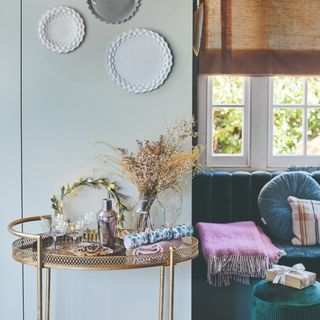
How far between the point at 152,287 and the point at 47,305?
0.50 metres

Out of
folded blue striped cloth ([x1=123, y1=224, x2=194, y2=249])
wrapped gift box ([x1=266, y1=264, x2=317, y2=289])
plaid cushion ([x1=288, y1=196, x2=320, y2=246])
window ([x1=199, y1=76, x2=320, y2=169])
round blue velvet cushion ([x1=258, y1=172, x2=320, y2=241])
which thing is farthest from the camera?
window ([x1=199, y1=76, x2=320, y2=169])

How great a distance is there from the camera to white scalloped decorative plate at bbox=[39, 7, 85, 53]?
249 centimetres

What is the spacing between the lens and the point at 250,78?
3992 millimetres

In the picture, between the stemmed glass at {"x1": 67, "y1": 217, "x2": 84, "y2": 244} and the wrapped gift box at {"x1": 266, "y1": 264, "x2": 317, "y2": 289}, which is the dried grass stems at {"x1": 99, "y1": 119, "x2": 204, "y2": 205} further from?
the wrapped gift box at {"x1": 266, "y1": 264, "x2": 317, "y2": 289}

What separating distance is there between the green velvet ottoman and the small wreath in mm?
Result: 811

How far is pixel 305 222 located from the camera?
3.40 meters

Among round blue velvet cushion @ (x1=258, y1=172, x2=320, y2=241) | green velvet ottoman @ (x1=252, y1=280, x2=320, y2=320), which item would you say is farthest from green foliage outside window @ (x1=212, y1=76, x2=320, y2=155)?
green velvet ottoman @ (x1=252, y1=280, x2=320, y2=320)

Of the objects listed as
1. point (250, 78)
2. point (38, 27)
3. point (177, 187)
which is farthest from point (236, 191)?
point (38, 27)

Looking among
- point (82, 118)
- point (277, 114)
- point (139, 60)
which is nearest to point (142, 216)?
point (82, 118)

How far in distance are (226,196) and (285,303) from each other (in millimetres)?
1220

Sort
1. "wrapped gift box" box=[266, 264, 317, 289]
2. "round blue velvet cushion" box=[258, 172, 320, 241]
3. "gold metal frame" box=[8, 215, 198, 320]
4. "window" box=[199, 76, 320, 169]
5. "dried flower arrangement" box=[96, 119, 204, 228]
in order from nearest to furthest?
1. "gold metal frame" box=[8, 215, 198, 320]
2. "dried flower arrangement" box=[96, 119, 204, 228]
3. "wrapped gift box" box=[266, 264, 317, 289]
4. "round blue velvet cushion" box=[258, 172, 320, 241]
5. "window" box=[199, 76, 320, 169]

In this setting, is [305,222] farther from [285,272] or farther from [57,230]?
[57,230]

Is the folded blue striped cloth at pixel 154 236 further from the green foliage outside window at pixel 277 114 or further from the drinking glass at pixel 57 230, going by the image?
the green foliage outside window at pixel 277 114

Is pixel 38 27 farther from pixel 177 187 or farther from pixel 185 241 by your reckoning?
pixel 185 241
